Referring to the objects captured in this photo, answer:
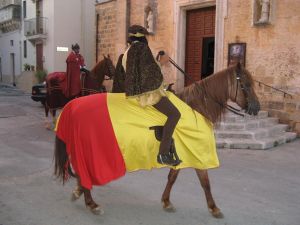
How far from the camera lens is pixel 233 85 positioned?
4.39m

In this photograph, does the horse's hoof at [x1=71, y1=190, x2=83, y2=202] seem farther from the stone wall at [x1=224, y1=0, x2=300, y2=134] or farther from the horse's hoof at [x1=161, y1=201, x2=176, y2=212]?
the stone wall at [x1=224, y1=0, x2=300, y2=134]

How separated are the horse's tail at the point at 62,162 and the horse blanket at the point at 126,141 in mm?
376

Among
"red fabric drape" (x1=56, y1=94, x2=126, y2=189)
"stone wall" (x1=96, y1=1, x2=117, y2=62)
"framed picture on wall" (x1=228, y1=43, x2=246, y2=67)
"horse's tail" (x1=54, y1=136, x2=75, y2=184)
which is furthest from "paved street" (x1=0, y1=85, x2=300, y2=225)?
"stone wall" (x1=96, y1=1, x2=117, y2=62)

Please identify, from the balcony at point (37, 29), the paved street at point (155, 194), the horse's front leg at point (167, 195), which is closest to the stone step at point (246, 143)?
the paved street at point (155, 194)

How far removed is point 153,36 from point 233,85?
34.5ft

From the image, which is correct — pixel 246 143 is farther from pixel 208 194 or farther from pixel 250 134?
pixel 208 194

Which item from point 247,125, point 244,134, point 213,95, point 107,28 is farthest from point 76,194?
point 107,28

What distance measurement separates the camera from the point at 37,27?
25.5m

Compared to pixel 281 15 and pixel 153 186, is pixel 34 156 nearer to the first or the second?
pixel 153 186

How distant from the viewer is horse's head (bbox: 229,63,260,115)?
4324mm

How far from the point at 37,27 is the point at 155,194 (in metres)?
22.7

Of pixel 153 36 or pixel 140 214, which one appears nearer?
pixel 140 214

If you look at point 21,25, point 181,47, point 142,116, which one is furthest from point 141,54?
point 21,25

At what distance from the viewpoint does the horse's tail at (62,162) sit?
15.0 ft
